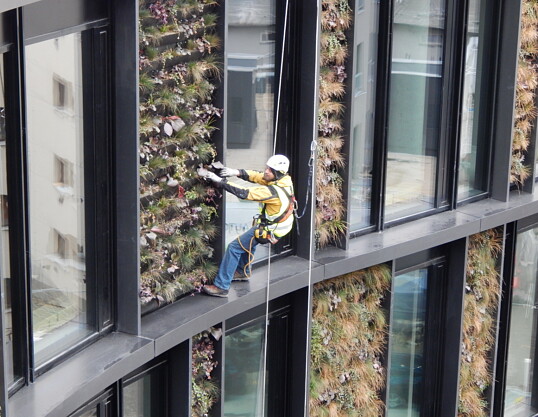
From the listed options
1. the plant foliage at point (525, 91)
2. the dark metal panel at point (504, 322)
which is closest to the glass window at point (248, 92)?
the plant foliage at point (525, 91)

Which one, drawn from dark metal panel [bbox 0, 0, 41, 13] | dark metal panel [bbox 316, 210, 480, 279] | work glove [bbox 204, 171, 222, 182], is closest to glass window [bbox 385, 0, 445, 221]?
dark metal panel [bbox 316, 210, 480, 279]

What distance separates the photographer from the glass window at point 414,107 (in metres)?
12.3

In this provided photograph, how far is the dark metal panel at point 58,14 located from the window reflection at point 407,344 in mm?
5904

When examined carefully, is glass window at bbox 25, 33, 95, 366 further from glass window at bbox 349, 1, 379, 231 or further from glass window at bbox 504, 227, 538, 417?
glass window at bbox 504, 227, 538, 417

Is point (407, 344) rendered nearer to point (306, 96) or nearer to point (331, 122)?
point (331, 122)

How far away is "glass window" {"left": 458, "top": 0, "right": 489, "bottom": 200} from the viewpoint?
43.6 ft

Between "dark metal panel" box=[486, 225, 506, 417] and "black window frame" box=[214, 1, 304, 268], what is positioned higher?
"black window frame" box=[214, 1, 304, 268]

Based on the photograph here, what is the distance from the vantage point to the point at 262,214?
33.2 feet

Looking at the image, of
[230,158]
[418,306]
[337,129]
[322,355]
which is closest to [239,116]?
[230,158]

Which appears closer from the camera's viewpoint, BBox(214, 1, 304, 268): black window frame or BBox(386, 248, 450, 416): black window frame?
BBox(214, 1, 304, 268): black window frame

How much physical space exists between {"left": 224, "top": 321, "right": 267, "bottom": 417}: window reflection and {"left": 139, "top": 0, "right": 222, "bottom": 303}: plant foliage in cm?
127

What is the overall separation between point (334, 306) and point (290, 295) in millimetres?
664

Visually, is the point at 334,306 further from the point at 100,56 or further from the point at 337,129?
the point at 100,56

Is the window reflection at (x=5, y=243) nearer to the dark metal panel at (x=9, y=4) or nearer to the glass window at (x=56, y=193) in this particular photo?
the glass window at (x=56, y=193)
